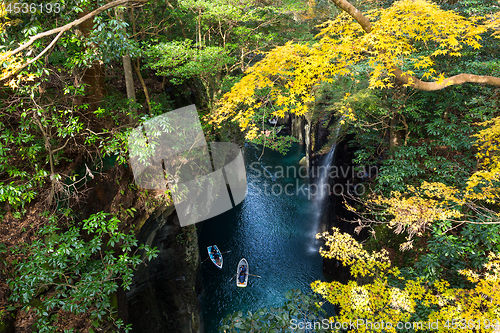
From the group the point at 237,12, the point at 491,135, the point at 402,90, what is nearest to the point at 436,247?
the point at 491,135

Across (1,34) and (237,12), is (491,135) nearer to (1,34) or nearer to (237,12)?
(237,12)

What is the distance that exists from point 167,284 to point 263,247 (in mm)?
6911

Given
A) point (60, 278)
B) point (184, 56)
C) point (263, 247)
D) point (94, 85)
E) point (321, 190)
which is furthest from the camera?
point (321, 190)

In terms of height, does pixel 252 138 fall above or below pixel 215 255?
above

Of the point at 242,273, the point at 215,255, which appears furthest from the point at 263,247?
the point at 215,255

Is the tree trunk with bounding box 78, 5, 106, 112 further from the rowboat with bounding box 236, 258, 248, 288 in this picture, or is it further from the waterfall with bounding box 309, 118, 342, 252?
the waterfall with bounding box 309, 118, 342, 252

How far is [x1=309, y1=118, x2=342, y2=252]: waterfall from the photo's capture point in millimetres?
15781

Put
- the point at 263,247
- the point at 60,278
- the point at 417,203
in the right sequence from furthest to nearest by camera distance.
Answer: the point at 263,247
the point at 417,203
the point at 60,278

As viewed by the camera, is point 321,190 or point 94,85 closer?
point 94,85

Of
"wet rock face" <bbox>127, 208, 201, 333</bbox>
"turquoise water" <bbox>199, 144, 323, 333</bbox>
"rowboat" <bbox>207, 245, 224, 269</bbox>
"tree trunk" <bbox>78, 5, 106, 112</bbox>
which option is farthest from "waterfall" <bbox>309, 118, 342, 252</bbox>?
"tree trunk" <bbox>78, 5, 106, 112</bbox>

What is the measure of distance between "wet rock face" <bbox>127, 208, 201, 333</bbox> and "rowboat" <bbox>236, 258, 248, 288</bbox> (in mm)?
2683

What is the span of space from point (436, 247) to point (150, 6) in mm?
13453

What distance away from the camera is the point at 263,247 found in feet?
51.2

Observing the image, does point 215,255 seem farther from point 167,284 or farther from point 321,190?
point 321,190
